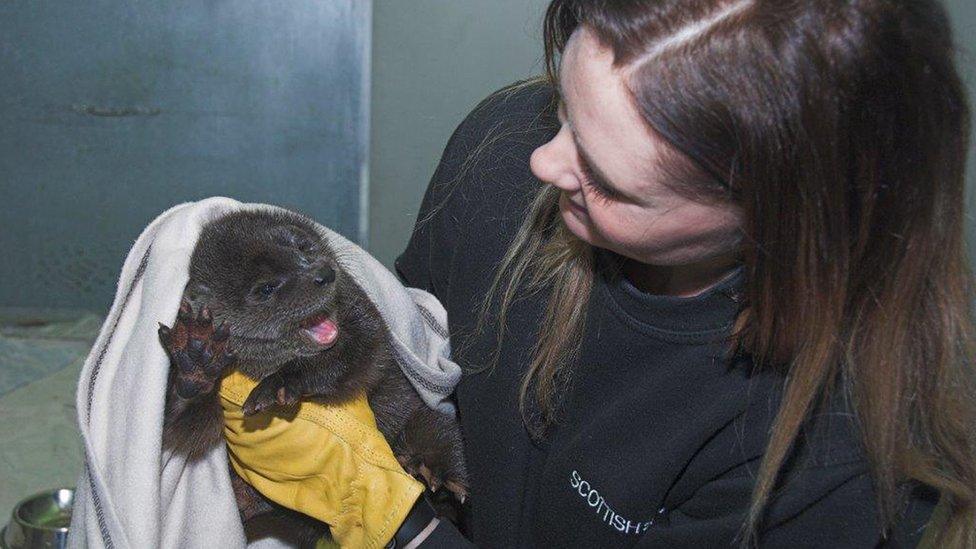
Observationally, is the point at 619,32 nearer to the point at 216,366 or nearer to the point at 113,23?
the point at 216,366

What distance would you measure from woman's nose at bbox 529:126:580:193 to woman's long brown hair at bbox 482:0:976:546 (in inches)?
6.2

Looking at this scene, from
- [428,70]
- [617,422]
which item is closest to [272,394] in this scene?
[617,422]

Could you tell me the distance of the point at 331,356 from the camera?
5.76 ft

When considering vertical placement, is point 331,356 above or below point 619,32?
below

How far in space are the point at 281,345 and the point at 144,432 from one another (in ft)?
1.34

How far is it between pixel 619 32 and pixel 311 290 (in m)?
0.88

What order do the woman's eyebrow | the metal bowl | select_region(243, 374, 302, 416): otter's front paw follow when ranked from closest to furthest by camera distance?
the woman's eyebrow → select_region(243, 374, 302, 416): otter's front paw → the metal bowl

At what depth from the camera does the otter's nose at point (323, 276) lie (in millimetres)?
1697

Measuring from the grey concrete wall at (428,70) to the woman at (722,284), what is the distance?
1.80 metres

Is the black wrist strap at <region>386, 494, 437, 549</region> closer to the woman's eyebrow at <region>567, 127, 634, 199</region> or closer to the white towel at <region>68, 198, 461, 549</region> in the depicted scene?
the white towel at <region>68, 198, 461, 549</region>

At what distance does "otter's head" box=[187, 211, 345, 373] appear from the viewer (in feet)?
5.52

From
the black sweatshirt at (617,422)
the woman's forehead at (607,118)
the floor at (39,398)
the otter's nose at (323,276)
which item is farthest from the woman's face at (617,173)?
the floor at (39,398)

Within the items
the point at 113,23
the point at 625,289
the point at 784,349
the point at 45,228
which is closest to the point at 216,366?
the point at 625,289

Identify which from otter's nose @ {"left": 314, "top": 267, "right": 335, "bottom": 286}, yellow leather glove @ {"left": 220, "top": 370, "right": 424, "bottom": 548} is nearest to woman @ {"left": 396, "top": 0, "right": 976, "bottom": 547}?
yellow leather glove @ {"left": 220, "top": 370, "right": 424, "bottom": 548}
